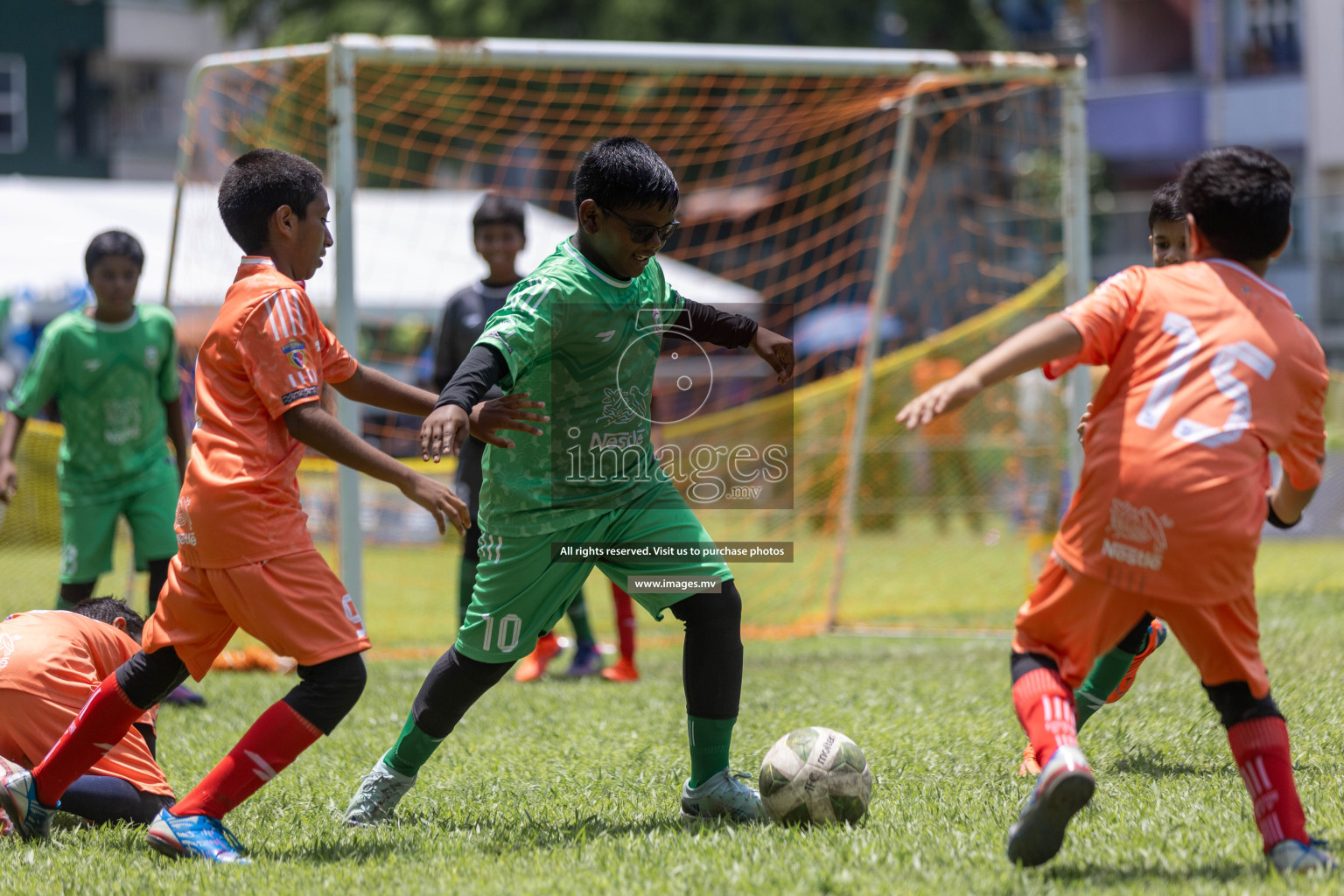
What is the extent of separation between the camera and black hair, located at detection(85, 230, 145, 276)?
581 centimetres

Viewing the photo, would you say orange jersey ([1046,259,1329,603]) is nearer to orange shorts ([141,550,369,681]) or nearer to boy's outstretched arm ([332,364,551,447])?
boy's outstretched arm ([332,364,551,447])

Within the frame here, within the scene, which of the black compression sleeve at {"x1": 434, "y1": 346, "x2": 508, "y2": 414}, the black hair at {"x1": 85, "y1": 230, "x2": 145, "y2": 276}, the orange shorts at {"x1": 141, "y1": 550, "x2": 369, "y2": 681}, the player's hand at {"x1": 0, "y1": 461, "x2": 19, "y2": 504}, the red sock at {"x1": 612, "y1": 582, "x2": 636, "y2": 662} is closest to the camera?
the black compression sleeve at {"x1": 434, "y1": 346, "x2": 508, "y2": 414}

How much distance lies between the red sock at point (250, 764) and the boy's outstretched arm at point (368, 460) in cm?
60

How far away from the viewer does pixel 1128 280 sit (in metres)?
3.01

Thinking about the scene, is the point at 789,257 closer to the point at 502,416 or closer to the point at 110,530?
the point at 110,530

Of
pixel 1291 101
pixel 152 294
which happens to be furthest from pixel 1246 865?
pixel 1291 101

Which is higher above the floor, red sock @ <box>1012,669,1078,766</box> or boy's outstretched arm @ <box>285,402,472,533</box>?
boy's outstretched arm @ <box>285,402,472,533</box>

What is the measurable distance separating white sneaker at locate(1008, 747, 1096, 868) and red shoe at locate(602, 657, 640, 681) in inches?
151

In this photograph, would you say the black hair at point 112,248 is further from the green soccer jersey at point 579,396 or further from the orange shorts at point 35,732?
the green soccer jersey at point 579,396

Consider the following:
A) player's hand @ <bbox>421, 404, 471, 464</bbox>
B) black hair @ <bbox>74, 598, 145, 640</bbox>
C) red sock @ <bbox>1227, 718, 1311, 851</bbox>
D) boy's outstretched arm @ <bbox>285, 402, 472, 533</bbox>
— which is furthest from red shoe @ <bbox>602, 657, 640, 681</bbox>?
red sock @ <bbox>1227, 718, 1311, 851</bbox>

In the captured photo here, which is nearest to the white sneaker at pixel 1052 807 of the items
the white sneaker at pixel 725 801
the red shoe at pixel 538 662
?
the white sneaker at pixel 725 801

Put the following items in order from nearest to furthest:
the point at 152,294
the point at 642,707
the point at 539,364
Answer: the point at 539,364
the point at 642,707
the point at 152,294

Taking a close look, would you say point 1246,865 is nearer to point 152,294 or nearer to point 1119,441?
point 1119,441

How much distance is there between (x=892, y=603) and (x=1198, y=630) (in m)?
7.30
